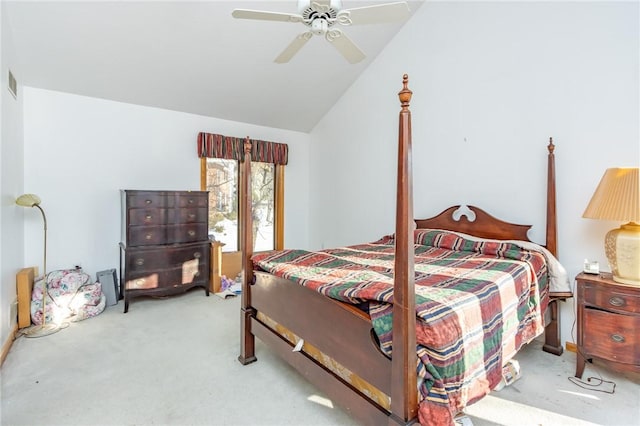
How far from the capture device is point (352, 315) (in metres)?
1.47

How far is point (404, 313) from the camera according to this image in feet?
3.93

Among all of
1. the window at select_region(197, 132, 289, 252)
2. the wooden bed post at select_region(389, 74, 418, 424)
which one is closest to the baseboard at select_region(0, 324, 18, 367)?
the window at select_region(197, 132, 289, 252)

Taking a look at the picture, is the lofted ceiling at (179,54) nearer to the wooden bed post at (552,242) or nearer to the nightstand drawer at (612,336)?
the wooden bed post at (552,242)

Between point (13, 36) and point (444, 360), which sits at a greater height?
point (13, 36)

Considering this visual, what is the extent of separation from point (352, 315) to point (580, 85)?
103 inches

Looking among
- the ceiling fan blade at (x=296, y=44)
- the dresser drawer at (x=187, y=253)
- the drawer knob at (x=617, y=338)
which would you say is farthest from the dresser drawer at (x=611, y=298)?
the dresser drawer at (x=187, y=253)

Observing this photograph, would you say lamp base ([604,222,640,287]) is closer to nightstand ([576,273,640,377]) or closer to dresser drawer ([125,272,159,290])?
nightstand ([576,273,640,377])

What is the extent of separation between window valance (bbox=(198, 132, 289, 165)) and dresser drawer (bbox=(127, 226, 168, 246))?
1240mm

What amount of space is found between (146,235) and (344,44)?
280 centimetres

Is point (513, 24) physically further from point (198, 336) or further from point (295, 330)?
point (198, 336)

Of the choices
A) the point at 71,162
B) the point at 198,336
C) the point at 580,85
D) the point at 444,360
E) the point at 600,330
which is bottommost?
the point at 198,336

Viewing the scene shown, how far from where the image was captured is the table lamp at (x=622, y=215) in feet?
6.47

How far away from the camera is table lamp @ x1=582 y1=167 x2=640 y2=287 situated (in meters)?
1.97

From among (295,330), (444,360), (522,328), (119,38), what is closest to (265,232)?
(119,38)
